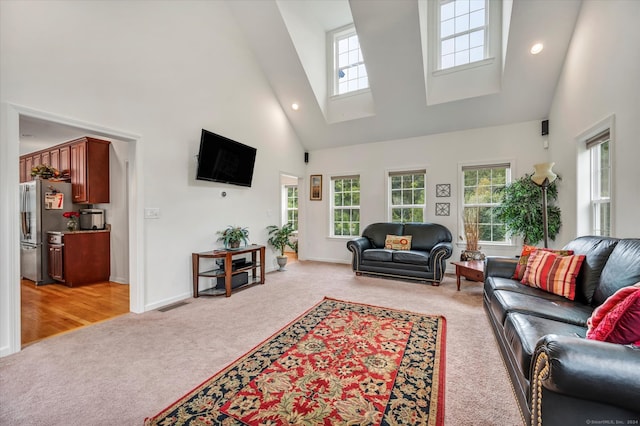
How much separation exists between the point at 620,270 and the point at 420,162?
384cm

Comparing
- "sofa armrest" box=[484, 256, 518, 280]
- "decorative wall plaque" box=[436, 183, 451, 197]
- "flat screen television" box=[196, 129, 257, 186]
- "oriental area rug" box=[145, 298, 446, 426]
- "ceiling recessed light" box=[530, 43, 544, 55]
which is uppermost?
"ceiling recessed light" box=[530, 43, 544, 55]

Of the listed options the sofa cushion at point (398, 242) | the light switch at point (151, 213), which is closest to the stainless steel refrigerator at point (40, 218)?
the light switch at point (151, 213)

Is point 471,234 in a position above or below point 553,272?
above

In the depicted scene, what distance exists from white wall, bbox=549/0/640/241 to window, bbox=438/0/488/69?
1.31 m

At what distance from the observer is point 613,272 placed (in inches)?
72.6

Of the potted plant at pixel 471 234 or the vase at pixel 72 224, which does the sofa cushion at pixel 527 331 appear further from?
the vase at pixel 72 224

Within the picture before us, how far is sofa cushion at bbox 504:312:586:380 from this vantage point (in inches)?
55.0

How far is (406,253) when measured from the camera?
4.52m

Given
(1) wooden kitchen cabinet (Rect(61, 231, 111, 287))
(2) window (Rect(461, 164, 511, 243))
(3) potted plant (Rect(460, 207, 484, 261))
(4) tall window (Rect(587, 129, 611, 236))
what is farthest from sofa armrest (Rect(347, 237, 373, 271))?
(1) wooden kitchen cabinet (Rect(61, 231, 111, 287))

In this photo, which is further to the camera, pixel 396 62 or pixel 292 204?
pixel 292 204

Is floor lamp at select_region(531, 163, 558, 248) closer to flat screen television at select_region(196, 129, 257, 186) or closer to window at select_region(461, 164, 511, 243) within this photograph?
window at select_region(461, 164, 511, 243)

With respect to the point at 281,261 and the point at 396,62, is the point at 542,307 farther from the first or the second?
the point at 281,261

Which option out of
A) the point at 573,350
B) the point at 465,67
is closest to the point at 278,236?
the point at 465,67

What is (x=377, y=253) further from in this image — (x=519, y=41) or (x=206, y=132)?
(x=519, y=41)
